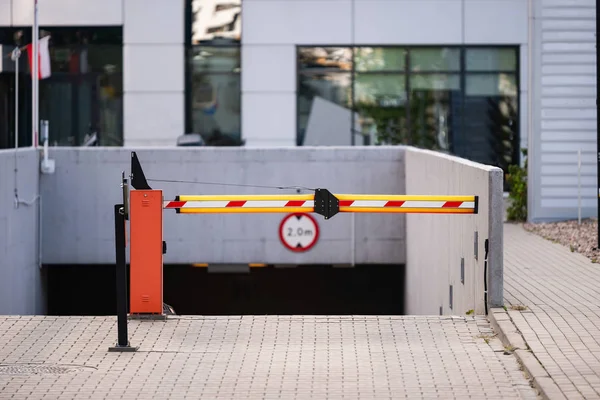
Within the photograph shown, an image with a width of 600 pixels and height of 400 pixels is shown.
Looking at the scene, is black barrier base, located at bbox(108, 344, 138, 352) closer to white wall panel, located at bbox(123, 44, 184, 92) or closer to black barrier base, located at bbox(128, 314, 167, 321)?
black barrier base, located at bbox(128, 314, 167, 321)

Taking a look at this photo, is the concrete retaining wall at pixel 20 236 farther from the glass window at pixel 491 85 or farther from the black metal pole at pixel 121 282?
the glass window at pixel 491 85

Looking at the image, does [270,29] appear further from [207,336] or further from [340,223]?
[207,336]

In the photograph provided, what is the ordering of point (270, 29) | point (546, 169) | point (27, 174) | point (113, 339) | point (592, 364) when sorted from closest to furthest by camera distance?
point (592, 364) < point (113, 339) < point (27, 174) < point (546, 169) < point (270, 29)

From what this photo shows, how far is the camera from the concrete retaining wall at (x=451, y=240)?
1117cm

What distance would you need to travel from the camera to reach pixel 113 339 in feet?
34.2

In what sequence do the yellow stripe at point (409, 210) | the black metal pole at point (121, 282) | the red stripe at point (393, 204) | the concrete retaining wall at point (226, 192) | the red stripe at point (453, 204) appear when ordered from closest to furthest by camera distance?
the black metal pole at point (121, 282) < the yellow stripe at point (409, 210) < the red stripe at point (393, 204) < the red stripe at point (453, 204) < the concrete retaining wall at point (226, 192)

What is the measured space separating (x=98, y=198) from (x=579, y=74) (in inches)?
322

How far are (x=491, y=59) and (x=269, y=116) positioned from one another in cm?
466

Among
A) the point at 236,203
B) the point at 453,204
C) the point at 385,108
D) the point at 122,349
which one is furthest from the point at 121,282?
the point at 385,108

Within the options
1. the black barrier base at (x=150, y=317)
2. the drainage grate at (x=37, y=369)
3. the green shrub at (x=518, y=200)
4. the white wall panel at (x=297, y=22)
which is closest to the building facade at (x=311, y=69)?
the white wall panel at (x=297, y=22)

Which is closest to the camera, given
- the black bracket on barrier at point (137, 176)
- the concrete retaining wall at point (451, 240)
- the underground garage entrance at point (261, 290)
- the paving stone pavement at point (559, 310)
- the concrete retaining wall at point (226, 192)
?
the paving stone pavement at point (559, 310)

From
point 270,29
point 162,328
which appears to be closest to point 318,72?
point 270,29

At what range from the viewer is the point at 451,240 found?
46.3 ft

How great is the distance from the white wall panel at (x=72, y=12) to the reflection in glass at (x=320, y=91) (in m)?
3.97
